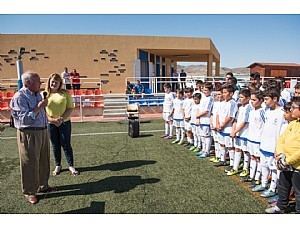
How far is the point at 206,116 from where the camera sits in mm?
5938

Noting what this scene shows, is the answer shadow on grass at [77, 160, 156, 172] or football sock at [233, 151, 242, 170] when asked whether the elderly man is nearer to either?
shadow on grass at [77, 160, 156, 172]

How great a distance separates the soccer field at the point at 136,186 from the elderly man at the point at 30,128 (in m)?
0.34

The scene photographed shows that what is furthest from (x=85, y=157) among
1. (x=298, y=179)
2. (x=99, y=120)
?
(x=99, y=120)

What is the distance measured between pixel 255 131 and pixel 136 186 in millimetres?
2106

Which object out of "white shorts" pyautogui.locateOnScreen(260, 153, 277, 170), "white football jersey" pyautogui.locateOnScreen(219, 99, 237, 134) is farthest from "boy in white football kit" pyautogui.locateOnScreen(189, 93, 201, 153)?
"white shorts" pyautogui.locateOnScreen(260, 153, 277, 170)

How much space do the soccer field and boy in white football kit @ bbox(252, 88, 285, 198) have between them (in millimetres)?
407

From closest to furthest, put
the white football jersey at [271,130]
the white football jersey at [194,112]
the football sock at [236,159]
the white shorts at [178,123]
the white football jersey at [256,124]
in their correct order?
the white football jersey at [271,130], the white football jersey at [256,124], the football sock at [236,159], the white football jersey at [194,112], the white shorts at [178,123]

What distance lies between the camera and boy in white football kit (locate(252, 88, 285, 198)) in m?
3.74

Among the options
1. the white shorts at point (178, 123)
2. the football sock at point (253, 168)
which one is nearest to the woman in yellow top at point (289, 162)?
the football sock at point (253, 168)

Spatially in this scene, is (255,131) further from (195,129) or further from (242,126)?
(195,129)

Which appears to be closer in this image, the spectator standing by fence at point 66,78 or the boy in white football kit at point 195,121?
the boy in white football kit at point 195,121

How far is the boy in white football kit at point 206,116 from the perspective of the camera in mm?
5902

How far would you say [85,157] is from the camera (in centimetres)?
617

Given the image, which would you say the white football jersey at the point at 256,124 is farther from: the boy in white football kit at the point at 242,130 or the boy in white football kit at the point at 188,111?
the boy in white football kit at the point at 188,111
